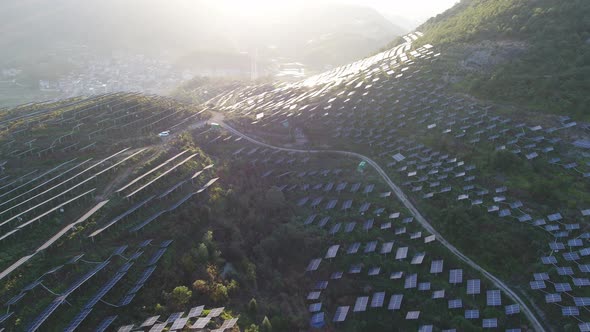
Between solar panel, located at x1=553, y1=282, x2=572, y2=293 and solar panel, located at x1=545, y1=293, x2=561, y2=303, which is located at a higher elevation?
solar panel, located at x1=553, y1=282, x2=572, y2=293

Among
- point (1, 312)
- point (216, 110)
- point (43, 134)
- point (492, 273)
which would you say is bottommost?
point (492, 273)

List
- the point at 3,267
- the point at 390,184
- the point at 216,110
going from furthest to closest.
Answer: the point at 216,110 < the point at 390,184 < the point at 3,267

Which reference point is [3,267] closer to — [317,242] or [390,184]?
[317,242]

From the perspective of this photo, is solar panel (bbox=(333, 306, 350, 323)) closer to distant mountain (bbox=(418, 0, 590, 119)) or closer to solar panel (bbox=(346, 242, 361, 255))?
solar panel (bbox=(346, 242, 361, 255))

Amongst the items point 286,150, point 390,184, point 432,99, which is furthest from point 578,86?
point 286,150

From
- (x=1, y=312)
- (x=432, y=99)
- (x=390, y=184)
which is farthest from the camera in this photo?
(x=432, y=99)

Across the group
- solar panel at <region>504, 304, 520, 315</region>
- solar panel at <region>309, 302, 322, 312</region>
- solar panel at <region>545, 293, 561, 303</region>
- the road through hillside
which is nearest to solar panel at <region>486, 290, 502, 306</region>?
solar panel at <region>504, 304, 520, 315</region>

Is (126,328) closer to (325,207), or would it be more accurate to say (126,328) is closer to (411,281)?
(411,281)
